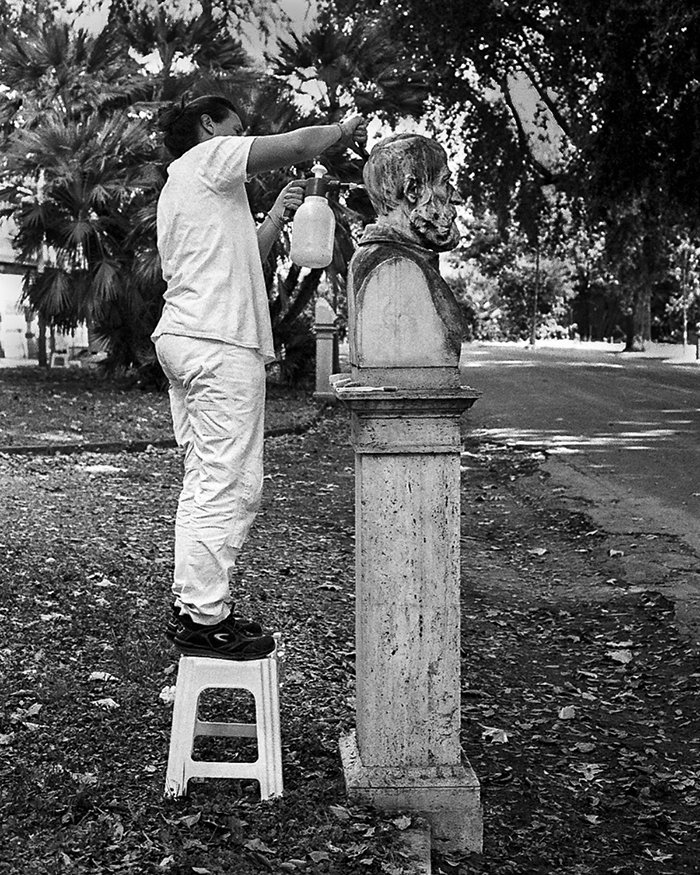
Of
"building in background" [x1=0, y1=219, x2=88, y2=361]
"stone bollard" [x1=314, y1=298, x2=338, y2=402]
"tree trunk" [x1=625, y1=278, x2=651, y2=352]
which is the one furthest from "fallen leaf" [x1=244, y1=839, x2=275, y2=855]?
"tree trunk" [x1=625, y1=278, x2=651, y2=352]

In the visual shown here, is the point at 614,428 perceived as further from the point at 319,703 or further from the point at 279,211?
the point at 279,211

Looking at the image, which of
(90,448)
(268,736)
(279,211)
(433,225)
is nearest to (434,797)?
(268,736)

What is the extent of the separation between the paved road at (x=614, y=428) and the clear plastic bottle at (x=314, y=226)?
4786 millimetres

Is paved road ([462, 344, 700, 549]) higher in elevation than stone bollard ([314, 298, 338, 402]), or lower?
lower

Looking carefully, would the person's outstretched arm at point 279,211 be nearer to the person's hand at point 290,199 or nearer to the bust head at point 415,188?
the person's hand at point 290,199

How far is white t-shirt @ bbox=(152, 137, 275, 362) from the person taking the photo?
3.50 metres

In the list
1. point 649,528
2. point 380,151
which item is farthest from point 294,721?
point 649,528

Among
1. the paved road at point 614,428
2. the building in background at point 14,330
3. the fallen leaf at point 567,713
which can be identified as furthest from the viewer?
the building in background at point 14,330

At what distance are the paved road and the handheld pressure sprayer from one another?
4790 millimetres

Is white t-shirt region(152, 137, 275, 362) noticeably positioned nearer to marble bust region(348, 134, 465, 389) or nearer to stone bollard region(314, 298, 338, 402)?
marble bust region(348, 134, 465, 389)

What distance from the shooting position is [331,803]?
142 inches

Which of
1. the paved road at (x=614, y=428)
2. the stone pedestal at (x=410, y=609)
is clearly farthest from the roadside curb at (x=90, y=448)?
the stone pedestal at (x=410, y=609)

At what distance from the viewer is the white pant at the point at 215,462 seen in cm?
350

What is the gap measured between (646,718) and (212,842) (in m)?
2.31
